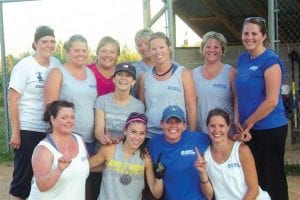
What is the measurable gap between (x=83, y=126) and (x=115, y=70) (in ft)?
1.72

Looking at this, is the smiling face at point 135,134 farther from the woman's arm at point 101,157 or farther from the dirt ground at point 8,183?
the dirt ground at point 8,183

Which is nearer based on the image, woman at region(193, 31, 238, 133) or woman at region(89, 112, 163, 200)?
woman at region(89, 112, 163, 200)

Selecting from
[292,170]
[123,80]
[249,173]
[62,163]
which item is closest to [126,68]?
[123,80]

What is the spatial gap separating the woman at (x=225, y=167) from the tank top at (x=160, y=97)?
33cm

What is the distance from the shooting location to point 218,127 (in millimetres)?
3727

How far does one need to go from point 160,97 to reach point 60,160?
40.0 inches

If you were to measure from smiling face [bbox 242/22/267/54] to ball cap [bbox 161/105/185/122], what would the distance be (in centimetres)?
76

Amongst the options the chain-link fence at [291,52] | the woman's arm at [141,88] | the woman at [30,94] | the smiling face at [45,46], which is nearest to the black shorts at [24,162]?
the woman at [30,94]

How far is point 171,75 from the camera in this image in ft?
13.1

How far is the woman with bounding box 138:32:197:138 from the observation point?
156 inches

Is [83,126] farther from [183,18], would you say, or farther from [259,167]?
[183,18]

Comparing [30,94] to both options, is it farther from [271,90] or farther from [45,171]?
[271,90]

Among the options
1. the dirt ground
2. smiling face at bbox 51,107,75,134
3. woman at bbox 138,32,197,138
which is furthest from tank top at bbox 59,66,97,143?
the dirt ground

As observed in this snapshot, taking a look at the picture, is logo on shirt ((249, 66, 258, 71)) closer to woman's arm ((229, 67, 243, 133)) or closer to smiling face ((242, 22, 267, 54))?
smiling face ((242, 22, 267, 54))
